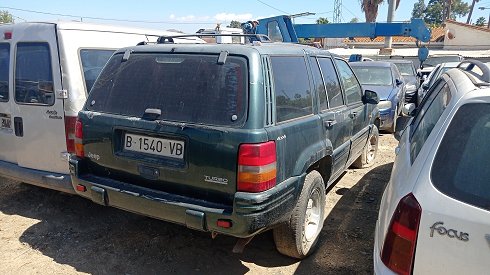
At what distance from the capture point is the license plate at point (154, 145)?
8.79 ft

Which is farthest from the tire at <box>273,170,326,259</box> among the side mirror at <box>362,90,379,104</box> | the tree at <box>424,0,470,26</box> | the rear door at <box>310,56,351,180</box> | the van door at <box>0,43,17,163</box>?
the tree at <box>424,0,470,26</box>

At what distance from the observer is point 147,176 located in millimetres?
2822

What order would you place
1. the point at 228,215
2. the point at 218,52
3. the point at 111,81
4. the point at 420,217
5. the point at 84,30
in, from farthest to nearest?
the point at 84,30 < the point at 111,81 < the point at 218,52 < the point at 228,215 < the point at 420,217

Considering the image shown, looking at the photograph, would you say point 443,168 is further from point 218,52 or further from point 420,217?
Result: point 218,52

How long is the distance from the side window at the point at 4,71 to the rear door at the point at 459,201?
14.1 feet

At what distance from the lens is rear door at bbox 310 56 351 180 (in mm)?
3494

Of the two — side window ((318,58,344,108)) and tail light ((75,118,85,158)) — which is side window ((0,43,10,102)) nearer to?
tail light ((75,118,85,158))

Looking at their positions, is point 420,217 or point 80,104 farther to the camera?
point 80,104

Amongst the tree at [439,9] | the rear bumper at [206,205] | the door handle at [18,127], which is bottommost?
the rear bumper at [206,205]

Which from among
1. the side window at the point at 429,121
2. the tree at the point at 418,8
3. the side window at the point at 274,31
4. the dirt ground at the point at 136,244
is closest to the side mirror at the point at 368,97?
the dirt ground at the point at 136,244

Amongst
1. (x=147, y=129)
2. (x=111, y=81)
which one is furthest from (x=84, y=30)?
(x=147, y=129)

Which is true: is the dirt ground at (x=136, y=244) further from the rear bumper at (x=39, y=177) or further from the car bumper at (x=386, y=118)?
the car bumper at (x=386, y=118)

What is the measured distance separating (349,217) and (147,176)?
2407 mm

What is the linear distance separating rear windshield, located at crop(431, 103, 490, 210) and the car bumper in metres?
6.15
